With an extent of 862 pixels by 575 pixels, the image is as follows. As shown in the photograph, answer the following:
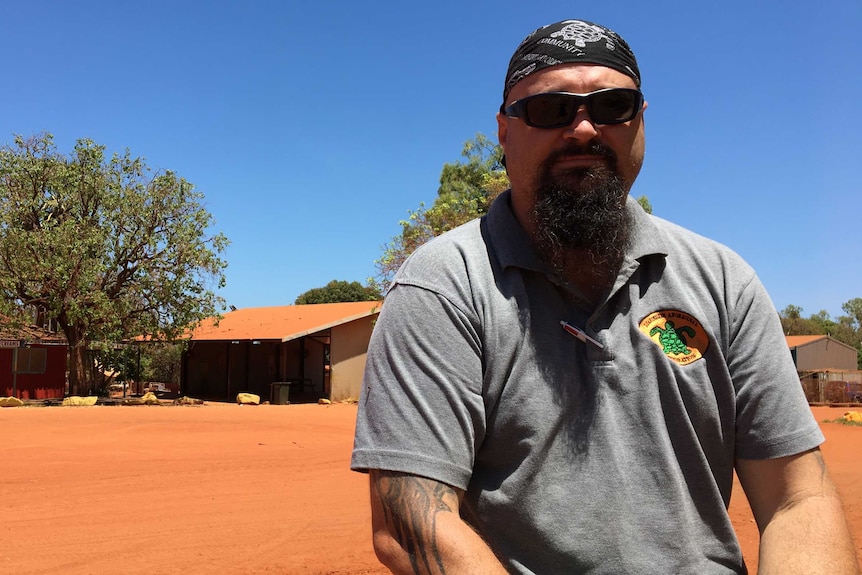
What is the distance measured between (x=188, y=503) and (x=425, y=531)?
711cm

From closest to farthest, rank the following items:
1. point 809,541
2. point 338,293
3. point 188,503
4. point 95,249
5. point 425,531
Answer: point 425,531 → point 809,541 → point 188,503 → point 95,249 → point 338,293

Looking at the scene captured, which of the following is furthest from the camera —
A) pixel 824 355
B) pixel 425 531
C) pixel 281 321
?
pixel 824 355

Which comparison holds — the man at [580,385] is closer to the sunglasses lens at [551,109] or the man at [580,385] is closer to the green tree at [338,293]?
the sunglasses lens at [551,109]

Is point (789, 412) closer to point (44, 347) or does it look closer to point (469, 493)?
point (469, 493)

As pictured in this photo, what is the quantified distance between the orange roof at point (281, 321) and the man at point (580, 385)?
1037 inches

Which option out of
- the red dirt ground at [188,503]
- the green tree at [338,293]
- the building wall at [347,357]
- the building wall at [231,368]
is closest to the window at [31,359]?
the building wall at [231,368]

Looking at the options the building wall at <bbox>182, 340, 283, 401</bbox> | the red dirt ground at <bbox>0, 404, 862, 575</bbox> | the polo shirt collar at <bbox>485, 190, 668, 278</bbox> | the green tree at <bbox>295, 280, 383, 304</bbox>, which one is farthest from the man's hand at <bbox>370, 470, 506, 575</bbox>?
the green tree at <bbox>295, 280, 383, 304</bbox>

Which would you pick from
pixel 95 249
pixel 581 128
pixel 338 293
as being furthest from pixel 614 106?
pixel 338 293

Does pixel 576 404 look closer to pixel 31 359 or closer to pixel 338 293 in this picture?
pixel 31 359

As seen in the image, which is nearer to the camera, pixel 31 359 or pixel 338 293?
pixel 31 359

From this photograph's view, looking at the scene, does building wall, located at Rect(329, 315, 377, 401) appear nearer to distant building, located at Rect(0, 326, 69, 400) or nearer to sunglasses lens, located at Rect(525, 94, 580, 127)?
distant building, located at Rect(0, 326, 69, 400)

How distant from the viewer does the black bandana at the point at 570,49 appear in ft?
5.96

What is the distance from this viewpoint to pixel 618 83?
1851mm

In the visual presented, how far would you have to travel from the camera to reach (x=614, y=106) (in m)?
1.84
